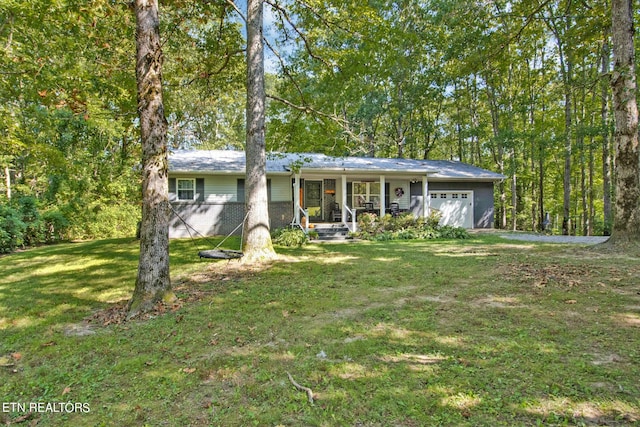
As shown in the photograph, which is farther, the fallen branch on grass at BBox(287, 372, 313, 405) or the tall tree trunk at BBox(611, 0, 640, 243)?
the tall tree trunk at BBox(611, 0, 640, 243)

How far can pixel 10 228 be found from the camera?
10750 mm

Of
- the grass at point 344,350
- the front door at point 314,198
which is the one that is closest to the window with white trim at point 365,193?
the front door at point 314,198

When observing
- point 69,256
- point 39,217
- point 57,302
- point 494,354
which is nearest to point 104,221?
point 39,217

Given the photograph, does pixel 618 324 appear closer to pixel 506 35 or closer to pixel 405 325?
pixel 405 325

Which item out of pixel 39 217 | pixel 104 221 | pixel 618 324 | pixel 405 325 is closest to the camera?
pixel 618 324

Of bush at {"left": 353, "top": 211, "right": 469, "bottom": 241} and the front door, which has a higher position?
the front door

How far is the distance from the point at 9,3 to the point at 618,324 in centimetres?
1081

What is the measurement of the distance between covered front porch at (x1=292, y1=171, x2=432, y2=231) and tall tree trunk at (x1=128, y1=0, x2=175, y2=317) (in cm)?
1037

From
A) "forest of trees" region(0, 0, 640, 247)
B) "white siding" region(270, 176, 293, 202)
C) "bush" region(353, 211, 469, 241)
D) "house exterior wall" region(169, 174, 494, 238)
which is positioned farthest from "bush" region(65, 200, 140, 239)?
"bush" region(353, 211, 469, 241)

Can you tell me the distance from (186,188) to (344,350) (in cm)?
1242

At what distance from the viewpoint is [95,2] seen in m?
5.68

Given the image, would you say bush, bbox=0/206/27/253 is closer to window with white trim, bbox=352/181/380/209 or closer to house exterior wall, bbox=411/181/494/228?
window with white trim, bbox=352/181/380/209

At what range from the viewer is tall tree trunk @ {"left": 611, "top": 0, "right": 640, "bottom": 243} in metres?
6.86

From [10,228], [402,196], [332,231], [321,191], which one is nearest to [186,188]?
[10,228]
